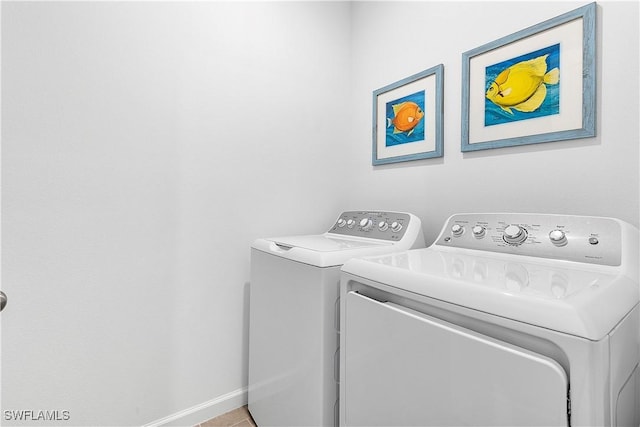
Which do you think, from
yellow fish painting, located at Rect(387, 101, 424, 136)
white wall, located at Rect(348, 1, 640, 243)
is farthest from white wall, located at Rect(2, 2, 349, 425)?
yellow fish painting, located at Rect(387, 101, 424, 136)

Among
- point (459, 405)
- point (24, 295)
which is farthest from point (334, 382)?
point (24, 295)

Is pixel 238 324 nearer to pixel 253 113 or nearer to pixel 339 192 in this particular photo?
pixel 339 192

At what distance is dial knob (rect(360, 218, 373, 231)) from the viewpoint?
145 cm

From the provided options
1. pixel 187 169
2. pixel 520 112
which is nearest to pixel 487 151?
pixel 520 112

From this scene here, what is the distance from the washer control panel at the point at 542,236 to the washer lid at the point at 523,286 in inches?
1.6

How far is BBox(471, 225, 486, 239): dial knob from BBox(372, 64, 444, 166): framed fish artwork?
465mm

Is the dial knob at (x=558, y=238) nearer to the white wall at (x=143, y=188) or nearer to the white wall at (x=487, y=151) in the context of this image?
the white wall at (x=487, y=151)

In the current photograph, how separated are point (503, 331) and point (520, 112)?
36.3 inches

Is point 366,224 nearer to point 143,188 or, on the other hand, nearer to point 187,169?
point 187,169

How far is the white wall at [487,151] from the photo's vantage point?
37.9 inches

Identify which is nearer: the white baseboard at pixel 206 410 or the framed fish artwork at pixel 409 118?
the white baseboard at pixel 206 410

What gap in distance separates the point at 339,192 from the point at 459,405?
4.59 feet

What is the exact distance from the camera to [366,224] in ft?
4.84

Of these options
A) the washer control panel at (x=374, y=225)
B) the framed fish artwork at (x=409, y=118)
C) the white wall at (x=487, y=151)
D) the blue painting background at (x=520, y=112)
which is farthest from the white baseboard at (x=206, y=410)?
the blue painting background at (x=520, y=112)
